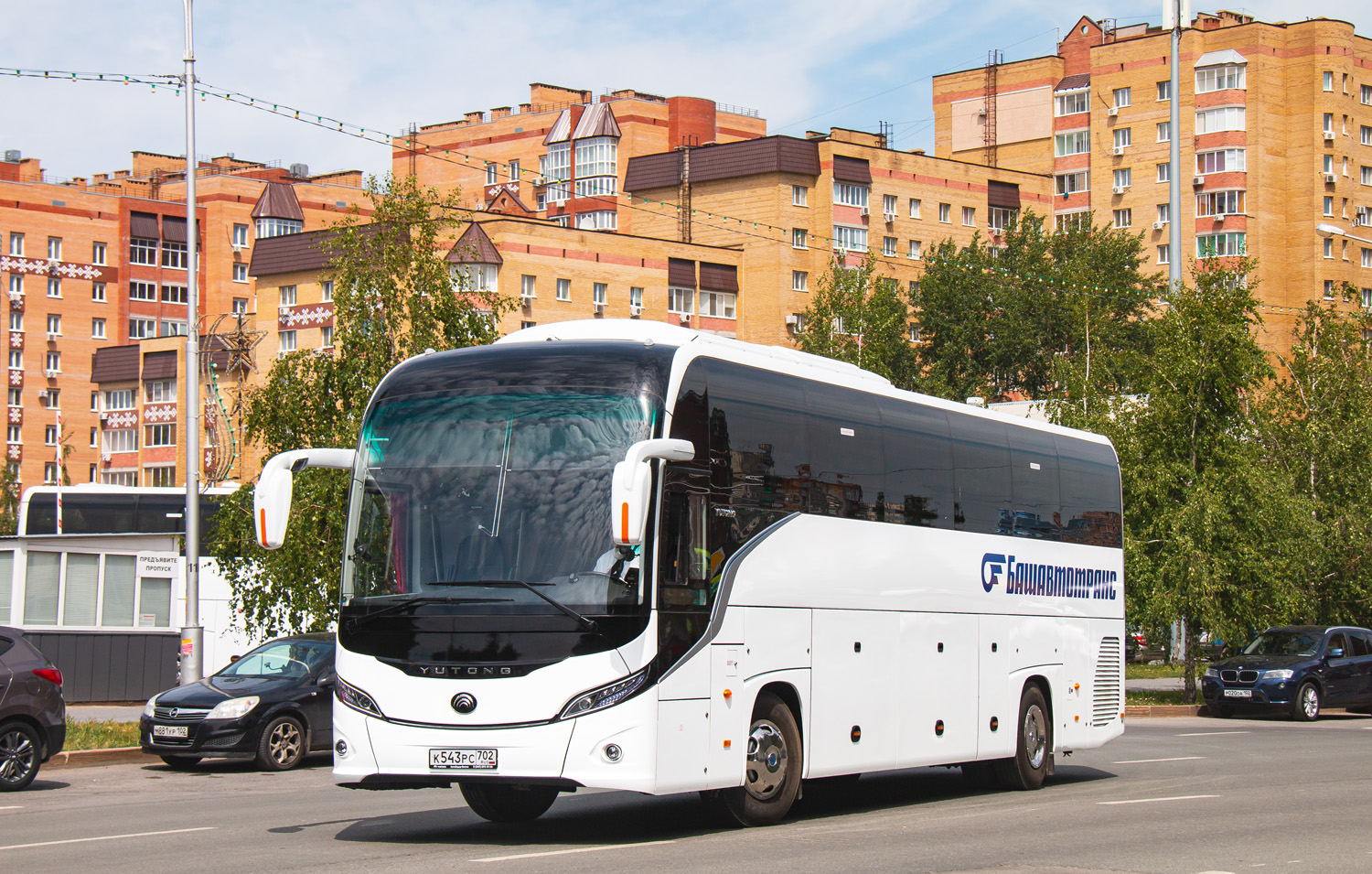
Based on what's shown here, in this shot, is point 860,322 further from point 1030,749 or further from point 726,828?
point 726,828

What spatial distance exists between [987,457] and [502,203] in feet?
293

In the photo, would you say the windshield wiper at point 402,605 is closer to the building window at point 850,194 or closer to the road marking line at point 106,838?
the road marking line at point 106,838

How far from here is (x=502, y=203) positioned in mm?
102688

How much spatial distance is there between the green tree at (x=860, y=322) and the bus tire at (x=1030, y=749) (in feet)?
180

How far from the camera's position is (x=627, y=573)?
10977 millimetres

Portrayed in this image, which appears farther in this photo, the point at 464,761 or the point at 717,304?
the point at 717,304

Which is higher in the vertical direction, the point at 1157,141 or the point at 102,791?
the point at 1157,141

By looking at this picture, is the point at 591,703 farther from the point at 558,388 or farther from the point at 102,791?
the point at 102,791

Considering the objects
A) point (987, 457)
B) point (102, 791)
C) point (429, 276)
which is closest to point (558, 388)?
point (987, 457)

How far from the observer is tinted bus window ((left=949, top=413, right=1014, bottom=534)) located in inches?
609

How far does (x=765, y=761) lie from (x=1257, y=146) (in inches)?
3525

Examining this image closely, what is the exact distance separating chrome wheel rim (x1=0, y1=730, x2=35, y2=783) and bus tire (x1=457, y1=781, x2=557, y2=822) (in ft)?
20.0

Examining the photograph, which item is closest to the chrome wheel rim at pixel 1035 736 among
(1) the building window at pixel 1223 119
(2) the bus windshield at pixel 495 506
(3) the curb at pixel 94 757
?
(2) the bus windshield at pixel 495 506

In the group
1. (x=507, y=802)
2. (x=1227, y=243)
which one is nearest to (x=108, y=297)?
(x=1227, y=243)
